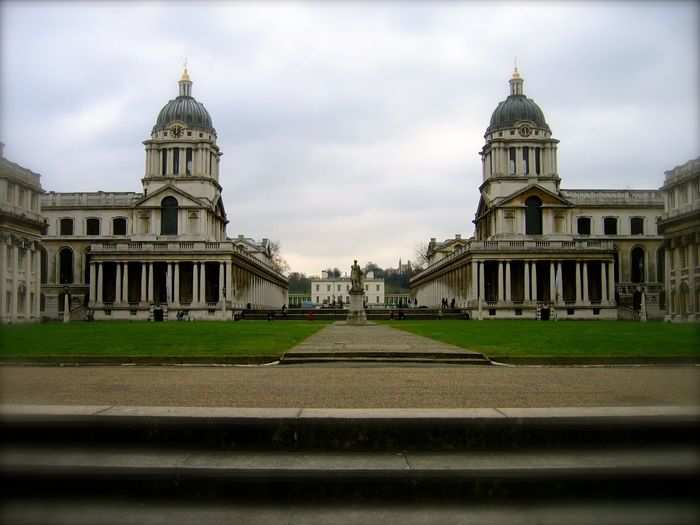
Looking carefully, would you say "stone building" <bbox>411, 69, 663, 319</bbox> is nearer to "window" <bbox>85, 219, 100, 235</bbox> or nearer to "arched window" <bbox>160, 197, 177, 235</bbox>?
"arched window" <bbox>160, 197, 177, 235</bbox>

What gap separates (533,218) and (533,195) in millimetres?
3393

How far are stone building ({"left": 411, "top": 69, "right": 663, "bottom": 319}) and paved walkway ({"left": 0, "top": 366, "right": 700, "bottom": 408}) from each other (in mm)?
64627

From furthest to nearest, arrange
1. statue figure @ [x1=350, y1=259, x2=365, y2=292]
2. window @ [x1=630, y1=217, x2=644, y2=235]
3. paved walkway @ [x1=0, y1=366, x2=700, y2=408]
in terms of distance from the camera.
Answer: window @ [x1=630, y1=217, x2=644, y2=235] → statue figure @ [x1=350, y1=259, x2=365, y2=292] → paved walkway @ [x1=0, y1=366, x2=700, y2=408]

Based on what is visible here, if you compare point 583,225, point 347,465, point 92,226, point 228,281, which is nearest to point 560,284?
point 583,225

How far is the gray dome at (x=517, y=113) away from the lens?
9938 centimetres

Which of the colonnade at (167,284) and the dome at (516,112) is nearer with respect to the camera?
the colonnade at (167,284)

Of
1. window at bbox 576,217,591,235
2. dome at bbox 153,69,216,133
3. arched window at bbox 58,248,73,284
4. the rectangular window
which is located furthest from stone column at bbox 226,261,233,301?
window at bbox 576,217,591,235

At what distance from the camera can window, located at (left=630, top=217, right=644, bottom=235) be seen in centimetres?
10550

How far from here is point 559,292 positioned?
86938mm

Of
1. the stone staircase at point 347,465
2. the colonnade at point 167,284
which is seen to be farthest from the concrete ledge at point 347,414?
the colonnade at point 167,284

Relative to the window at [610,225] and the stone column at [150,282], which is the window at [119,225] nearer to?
the stone column at [150,282]

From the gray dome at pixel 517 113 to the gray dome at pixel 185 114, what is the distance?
4535 centimetres

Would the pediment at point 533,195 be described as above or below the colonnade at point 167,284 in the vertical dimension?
above

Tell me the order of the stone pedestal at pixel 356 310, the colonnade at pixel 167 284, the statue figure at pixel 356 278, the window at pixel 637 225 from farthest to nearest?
1. the window at pixel 637 225
2. the colonnade at pixel 167 284
3. the statue figure at pixel 356 278
4. the stone pedestal at pixel 356 310
